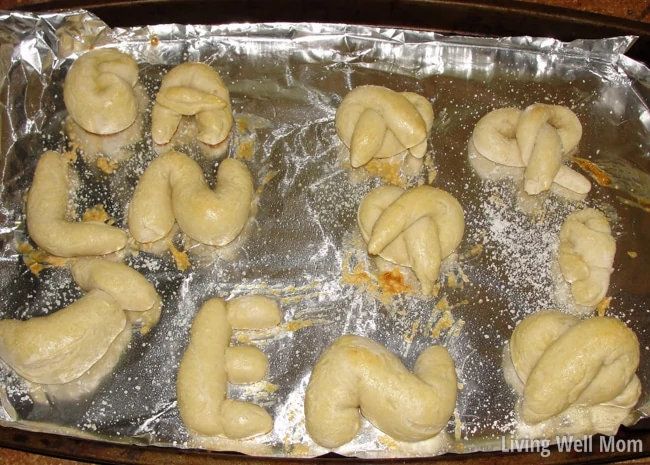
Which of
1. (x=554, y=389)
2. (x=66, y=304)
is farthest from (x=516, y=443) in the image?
(x=66, y=304)

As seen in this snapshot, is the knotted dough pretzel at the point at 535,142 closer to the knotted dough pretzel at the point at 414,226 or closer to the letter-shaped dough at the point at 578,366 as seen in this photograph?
the knotted dough pretzel at the point at 414,226

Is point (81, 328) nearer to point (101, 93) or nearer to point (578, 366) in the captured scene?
point (101, 93)

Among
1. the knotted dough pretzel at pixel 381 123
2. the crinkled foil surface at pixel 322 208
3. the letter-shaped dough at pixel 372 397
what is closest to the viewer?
the letter-shaped dough at pixel 372 397

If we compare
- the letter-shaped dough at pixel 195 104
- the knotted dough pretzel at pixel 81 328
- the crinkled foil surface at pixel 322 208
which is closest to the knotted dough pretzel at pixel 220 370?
the crinkled foil surface at pixel 322 208

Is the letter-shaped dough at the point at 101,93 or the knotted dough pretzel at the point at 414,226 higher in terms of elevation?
the letter-shaped dough at the point at 101,93

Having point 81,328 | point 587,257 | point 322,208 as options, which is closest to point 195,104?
point 322,208

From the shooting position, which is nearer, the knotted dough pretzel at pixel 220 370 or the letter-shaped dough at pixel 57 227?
the knotted dough pretzel at pixel 220 370

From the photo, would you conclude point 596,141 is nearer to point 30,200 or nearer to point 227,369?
point 227,369
